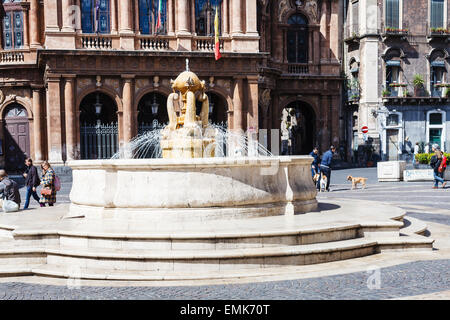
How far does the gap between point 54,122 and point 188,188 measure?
20592 millimetres

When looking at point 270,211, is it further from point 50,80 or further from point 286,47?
point 286,47

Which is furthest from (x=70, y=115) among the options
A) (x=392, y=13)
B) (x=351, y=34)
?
(x=392, y=13)

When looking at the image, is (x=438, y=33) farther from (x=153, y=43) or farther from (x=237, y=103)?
(x=153, y=43)

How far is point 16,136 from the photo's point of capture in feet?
108

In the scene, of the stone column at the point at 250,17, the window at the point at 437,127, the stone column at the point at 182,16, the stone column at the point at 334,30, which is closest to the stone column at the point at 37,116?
the stone column at the point at 182,16

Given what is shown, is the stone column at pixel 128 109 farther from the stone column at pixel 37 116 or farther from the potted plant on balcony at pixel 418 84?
the potted plant on balcony at pixel 418 84

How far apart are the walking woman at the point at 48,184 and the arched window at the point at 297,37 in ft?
81.7

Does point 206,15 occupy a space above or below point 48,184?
above

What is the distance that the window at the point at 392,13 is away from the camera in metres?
39.5

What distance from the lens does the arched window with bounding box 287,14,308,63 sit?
36438 mm

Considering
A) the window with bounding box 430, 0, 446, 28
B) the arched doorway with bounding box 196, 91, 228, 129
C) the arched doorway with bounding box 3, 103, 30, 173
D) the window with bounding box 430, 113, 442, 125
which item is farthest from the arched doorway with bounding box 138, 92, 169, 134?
the window with bounding box 430, 0, 446, 28

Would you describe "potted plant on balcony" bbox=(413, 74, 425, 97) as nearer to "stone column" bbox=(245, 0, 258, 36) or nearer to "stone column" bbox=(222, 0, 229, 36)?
"stone column" bbox=(245, 0, 258, 36)

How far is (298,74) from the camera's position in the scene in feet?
118

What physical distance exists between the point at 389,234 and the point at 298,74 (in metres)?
27.5
